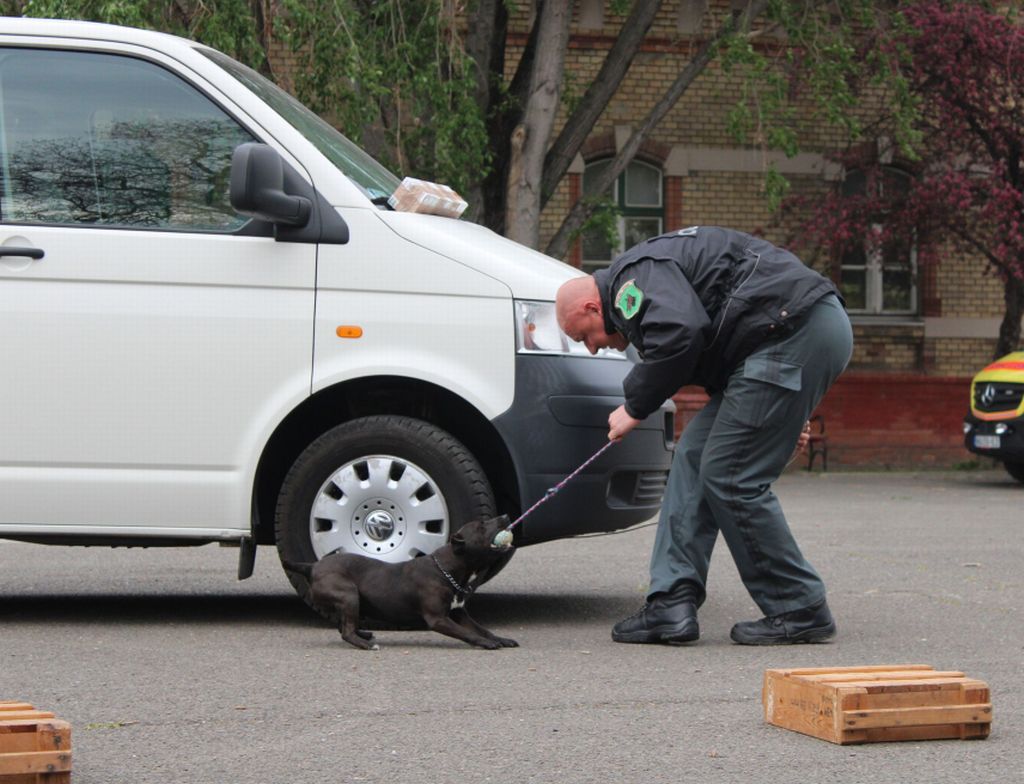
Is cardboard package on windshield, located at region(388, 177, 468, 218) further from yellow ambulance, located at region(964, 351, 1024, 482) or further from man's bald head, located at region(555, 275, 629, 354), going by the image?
yellow ambulance, located at region(964, 351, 1024, 482)

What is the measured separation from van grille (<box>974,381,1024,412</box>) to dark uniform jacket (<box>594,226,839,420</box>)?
1107cm

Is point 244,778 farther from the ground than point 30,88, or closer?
closer

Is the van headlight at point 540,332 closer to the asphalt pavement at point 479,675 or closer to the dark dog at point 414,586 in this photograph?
the dark dog at point 414,586

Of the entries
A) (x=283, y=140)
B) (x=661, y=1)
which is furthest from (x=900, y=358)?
(x=283, y=140)

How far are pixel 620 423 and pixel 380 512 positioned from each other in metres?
1.04

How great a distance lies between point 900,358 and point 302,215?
17.7m

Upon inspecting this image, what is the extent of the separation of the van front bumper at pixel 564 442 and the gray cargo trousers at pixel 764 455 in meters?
0.38

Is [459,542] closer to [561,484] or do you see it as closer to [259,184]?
[561,484]

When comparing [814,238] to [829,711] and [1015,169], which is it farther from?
[829,711]

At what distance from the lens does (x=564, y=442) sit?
693 centimetres

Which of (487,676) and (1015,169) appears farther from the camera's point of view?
(1015,169)

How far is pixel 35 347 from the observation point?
6871mm

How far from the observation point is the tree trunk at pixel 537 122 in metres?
17.7

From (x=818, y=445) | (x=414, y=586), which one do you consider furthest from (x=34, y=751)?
(x=818, y=445)
